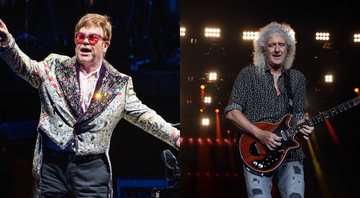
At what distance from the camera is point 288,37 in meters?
5.05

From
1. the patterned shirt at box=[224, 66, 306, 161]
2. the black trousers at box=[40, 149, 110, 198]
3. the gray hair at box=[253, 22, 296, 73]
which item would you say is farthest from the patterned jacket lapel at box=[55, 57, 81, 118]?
the gray hair at box=[253, 22, 296, 73]

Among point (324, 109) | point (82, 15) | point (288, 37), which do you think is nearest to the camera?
point (82, 15)

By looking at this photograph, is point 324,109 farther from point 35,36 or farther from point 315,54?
point 35,36

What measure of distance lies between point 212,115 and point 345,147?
146cm

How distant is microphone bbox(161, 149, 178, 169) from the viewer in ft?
15.0

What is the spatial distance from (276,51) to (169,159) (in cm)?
147

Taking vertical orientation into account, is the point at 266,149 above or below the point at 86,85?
below

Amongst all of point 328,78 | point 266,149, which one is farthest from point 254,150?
point 328,78

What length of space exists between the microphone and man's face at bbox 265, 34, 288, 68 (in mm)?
1305

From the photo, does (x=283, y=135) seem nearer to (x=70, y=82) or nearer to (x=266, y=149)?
(x=266, y=149)

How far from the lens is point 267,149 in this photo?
4508 mm

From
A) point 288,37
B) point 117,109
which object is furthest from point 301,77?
point 117,109

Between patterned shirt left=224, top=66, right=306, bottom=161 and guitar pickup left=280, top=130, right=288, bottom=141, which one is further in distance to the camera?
patterned shirt left=224, top=66, right=306, bottom=161

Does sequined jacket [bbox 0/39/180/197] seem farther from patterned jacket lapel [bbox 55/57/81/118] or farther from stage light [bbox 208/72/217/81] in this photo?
stage light [bbox 208/72/217/81]
